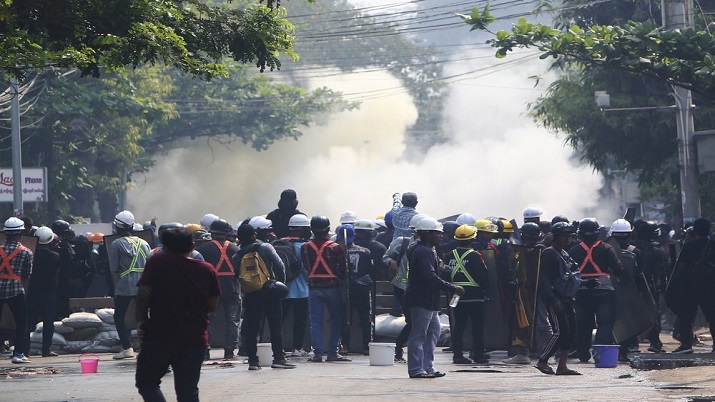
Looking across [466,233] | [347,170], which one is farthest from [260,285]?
[347,170]

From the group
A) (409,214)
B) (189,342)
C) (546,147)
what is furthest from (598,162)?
(546,147)

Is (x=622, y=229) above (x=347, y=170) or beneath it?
beneath

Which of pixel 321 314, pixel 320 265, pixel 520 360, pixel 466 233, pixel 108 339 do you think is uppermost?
pixel 466 233

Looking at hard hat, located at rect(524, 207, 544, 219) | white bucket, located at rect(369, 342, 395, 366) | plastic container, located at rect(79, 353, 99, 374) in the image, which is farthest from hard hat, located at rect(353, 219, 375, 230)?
plastic container, located at rect(79, 353, 99, 374)

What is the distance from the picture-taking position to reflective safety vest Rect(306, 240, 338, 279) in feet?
53.8

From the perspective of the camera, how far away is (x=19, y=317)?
16734 millimetres

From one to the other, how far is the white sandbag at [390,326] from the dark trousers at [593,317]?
2.76m

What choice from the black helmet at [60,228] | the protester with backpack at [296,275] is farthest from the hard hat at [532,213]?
the black helmet at [60,228]

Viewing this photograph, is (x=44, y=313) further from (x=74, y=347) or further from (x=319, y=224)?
(x=319, y=224)

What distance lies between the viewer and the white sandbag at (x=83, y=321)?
1883 cm

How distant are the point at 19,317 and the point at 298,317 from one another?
328 centimetres

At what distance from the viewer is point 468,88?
8125cm

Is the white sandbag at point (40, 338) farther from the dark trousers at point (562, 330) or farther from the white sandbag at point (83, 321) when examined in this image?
the dark trousers at point (562, 330)

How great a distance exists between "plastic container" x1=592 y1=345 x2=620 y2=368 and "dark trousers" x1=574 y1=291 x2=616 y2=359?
62cm
